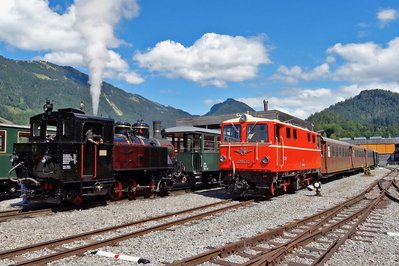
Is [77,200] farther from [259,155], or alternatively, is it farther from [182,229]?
[259,155]

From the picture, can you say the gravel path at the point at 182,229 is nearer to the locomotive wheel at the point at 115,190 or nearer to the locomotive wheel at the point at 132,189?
the locomotive wheel at the point at 115,190

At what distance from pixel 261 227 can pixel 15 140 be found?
1037 centimetres

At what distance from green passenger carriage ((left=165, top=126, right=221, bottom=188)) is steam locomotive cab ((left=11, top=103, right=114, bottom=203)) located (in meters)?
6.02

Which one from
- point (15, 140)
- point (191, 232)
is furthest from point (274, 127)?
point (15, 140)

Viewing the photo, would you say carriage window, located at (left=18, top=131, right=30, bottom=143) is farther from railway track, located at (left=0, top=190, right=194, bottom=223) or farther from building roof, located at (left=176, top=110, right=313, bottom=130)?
building roof, located at (left=176, top=110, right=313, bottom=130)

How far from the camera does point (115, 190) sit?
13.3 meters

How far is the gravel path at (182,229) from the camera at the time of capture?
21.5 feet

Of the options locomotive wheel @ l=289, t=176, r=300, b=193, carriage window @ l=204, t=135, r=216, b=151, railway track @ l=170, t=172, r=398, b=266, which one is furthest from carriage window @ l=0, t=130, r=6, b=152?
locomotive wheel @ l=289, t=176, r=300, b=193

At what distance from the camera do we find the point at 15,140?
14.4m

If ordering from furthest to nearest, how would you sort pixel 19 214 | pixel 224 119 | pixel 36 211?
1. pixel 224 119
2. pixel 36 211
3. pixel 19 214

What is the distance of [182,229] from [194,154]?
9.36m

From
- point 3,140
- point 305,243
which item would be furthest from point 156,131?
point 305,243

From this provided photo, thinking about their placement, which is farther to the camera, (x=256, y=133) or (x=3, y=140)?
(x=256, y=133)

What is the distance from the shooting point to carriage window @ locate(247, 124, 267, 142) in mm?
14227
